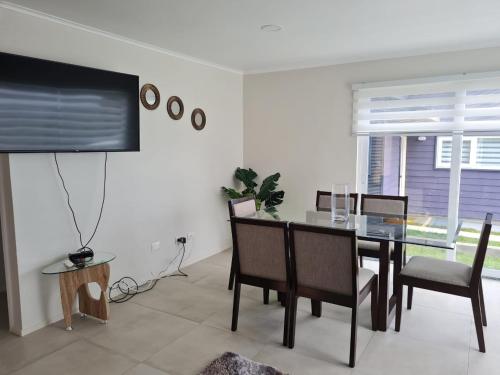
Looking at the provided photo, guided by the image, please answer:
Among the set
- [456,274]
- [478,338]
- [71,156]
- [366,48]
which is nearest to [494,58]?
[366,48]

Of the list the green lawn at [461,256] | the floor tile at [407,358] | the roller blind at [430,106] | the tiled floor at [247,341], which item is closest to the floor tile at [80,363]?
the tiled floor at [247,341]

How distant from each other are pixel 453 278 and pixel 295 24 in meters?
2.27

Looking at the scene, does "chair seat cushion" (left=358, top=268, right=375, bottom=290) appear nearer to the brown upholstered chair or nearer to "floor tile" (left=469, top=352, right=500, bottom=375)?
"floor tile" (left=469, top=352, right=500, bottom=375)

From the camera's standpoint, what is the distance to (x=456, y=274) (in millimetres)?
2713

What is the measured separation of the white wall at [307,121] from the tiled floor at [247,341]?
5.77ft

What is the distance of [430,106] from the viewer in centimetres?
399

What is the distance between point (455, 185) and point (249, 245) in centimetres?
259

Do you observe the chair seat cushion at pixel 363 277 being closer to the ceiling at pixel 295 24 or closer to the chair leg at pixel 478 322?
the chair leg at pixel 478 322

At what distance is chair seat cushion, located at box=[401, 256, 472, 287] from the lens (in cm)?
266

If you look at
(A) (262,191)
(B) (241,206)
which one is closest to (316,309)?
(B) (241,206)

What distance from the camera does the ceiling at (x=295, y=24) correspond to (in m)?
2.63

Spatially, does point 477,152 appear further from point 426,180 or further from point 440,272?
point 440,272

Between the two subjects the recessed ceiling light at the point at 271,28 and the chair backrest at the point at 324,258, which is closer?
the chair backrest at the point at 324,258

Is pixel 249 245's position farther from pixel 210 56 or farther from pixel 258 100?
pixel 258 100
